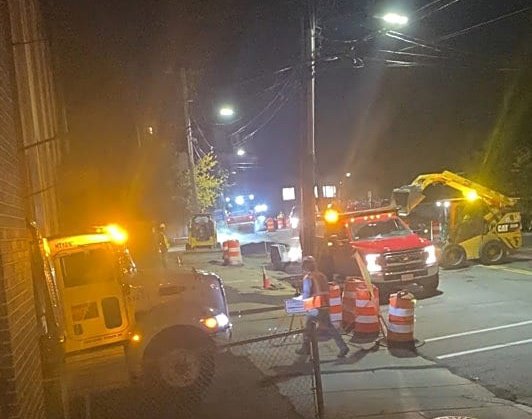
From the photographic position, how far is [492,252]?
20984 millimetres

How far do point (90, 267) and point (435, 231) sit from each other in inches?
602

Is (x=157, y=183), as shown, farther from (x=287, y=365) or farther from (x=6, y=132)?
(x=6, y=132)

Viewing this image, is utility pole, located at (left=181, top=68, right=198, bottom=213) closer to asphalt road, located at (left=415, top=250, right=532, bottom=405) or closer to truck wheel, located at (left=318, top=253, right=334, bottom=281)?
truck wheel, located at (left=318, top=253, right=334, bottom=281)

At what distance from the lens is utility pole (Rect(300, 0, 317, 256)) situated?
1577 cm

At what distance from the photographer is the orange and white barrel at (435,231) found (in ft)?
69.8

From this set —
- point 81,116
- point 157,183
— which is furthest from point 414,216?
point 157,183

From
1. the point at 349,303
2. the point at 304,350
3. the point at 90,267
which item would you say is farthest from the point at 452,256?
the point at 90,267

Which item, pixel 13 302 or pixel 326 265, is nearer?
pixel 13 302

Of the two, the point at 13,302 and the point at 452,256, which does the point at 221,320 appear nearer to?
the point at 13,302

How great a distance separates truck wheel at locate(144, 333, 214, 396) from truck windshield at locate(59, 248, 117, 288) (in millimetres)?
1131

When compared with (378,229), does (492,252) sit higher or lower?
lower

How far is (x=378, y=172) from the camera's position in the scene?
57.6 m

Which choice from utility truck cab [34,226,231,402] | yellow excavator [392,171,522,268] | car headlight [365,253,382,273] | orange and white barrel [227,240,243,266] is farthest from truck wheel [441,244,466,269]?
utility truck cab [34,226,231,402]

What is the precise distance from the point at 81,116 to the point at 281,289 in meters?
8.66
